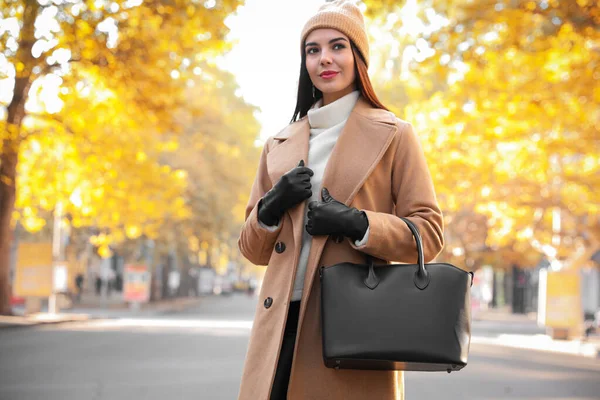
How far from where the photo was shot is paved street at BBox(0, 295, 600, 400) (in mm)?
10320

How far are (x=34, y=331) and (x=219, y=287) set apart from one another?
202ft

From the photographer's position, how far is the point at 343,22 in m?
3.03

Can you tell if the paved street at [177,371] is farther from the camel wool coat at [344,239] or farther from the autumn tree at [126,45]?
the camel wool coat at [344,239]

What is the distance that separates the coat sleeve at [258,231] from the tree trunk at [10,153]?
1368 cm

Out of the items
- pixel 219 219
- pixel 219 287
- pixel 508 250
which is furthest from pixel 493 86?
pixel 219 287

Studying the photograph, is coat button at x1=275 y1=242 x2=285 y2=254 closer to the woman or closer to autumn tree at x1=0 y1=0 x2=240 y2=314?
the woman

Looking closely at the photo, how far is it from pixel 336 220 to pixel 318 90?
65cm

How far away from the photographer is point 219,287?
8225 centimetres

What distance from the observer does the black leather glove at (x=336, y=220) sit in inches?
108

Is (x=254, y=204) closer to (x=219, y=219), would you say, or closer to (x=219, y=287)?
(x=219, y=219)

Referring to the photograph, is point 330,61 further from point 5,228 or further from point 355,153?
point 5,228

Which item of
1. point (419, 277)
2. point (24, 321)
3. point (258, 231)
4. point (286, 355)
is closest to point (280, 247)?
point (258, 231)

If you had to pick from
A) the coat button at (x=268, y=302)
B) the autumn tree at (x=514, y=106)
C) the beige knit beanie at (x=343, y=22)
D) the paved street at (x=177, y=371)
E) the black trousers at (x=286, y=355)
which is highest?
the autumn tree at (x=514, y=106)

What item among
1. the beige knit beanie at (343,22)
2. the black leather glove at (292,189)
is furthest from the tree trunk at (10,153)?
the black leather glove at (292,189)
